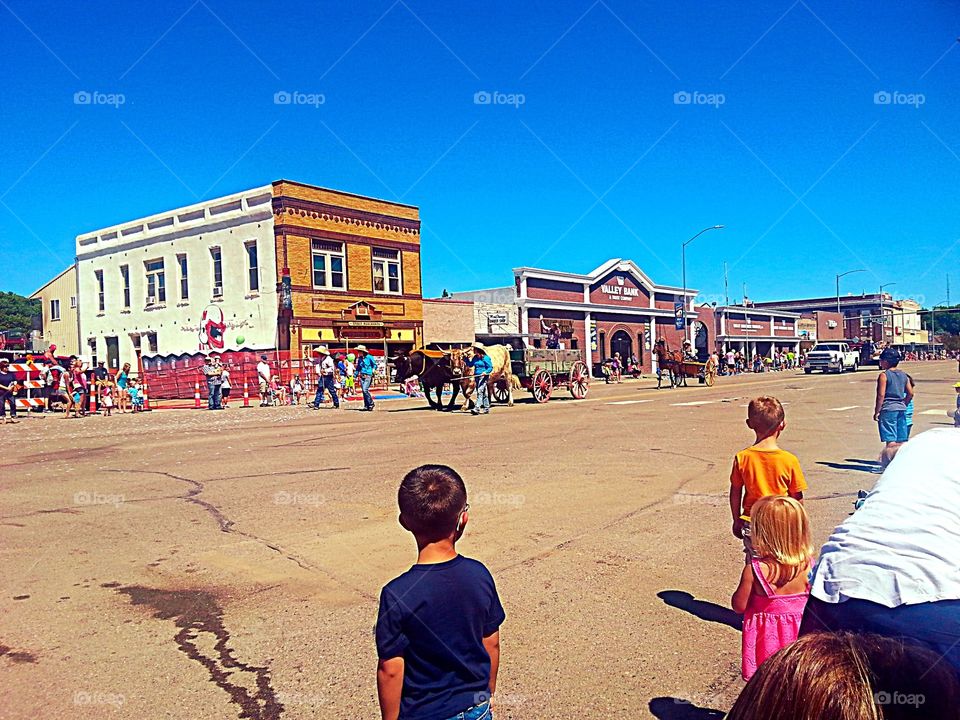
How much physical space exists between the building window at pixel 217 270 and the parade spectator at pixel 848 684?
36605 millimetres

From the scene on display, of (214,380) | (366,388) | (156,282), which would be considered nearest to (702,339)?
(156,282)

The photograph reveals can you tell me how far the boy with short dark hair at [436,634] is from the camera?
2615 millimetres

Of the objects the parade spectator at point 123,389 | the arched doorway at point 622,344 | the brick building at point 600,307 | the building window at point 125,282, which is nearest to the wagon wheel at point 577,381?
the parade spectator at point 123,389

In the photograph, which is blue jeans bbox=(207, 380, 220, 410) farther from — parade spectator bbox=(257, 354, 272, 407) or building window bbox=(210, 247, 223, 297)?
building window bbox=(210, 247, 223, 297)

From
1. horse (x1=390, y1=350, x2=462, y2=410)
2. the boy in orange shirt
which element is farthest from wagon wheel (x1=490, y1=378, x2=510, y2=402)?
the boy in orange shirt

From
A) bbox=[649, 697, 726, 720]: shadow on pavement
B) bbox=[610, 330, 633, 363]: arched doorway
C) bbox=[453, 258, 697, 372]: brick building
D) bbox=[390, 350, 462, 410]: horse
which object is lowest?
bbox=[649, 697, 726, 720]: shadow on pavement

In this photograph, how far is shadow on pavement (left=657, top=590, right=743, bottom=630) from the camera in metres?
5.01

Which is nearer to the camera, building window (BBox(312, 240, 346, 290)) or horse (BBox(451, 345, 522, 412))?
horse (BBox(451, 345, 522, 412))

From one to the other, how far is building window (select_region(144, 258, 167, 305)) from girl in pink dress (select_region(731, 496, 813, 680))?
3833 cm

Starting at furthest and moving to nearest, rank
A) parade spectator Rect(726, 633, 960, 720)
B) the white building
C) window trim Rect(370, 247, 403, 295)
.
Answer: window trim Rect(370, 247, 403, 295) < the white building < parade spectator Rect(726, 633, 960, 720)

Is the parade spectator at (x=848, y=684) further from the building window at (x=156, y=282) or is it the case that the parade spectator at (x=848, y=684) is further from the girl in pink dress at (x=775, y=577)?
the building window at (x=156, y=282)

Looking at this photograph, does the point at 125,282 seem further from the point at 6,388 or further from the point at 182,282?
the point at 6,388

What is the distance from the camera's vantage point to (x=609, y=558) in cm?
639

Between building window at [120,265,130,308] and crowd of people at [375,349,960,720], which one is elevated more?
building window at [120,265,130,308]
